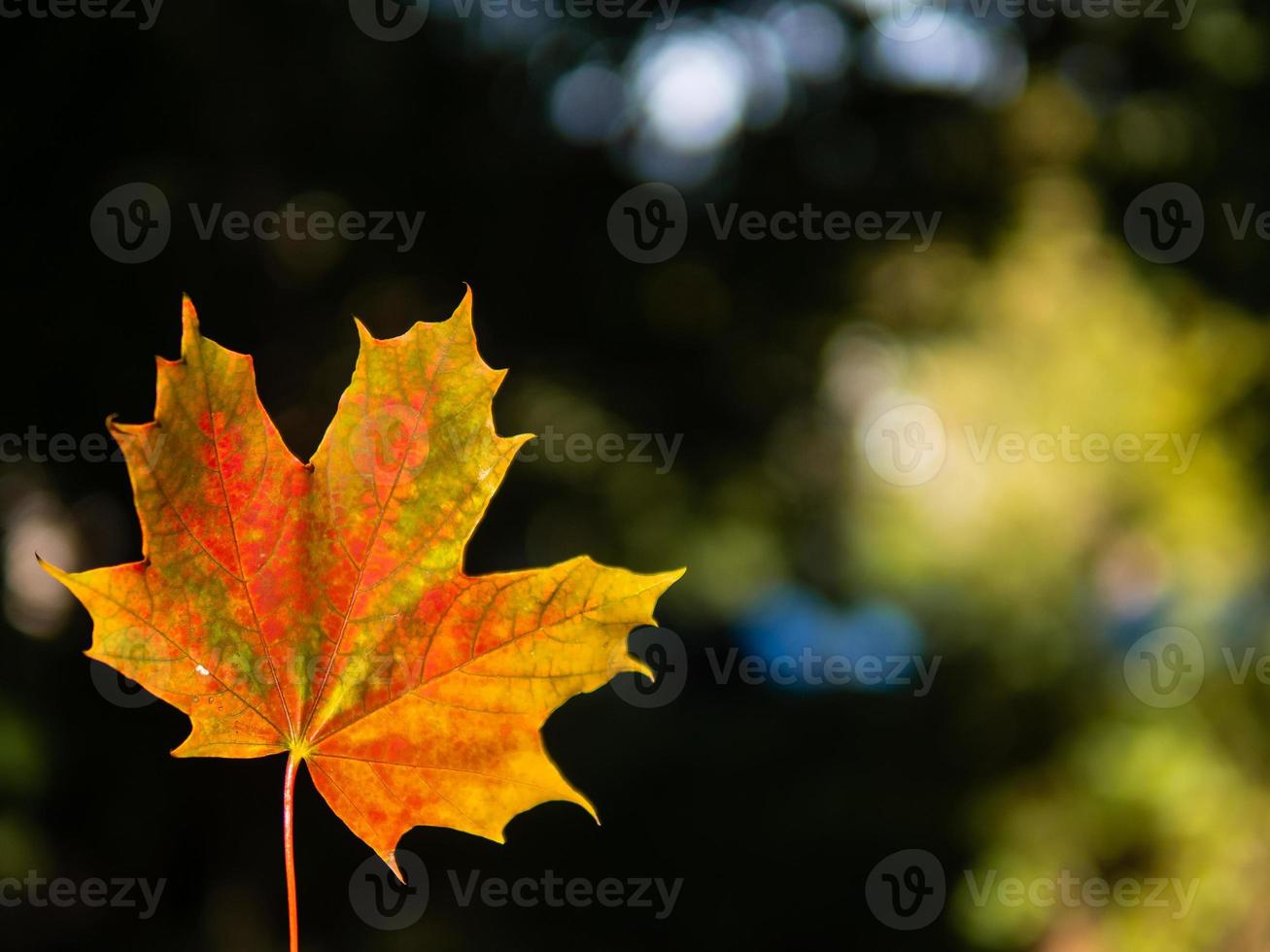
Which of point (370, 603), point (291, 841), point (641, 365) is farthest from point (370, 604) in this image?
point (641, 365)

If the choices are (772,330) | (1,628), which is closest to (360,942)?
(1,628)

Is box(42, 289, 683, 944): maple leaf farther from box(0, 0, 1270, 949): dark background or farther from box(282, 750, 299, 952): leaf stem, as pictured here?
box(0, 0, 1270, 949): dark background

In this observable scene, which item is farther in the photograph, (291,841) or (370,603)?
(370,603)

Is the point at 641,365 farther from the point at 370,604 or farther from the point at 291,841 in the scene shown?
the point at 291,841

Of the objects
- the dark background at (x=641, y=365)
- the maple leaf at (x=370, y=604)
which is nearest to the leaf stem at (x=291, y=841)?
the maple leaf at (x=370, y=604)

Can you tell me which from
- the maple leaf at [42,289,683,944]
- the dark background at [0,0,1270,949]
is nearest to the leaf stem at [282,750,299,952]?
the maple leaf at [42,289,683,944]

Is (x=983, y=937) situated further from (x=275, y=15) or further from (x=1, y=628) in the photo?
(x=275, y=15)
